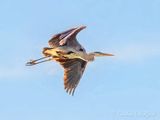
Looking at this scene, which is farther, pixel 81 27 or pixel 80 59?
pixel 80 59

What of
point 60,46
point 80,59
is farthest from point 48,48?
point 80,59

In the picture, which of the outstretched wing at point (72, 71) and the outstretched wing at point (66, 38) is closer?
the outstretched wing at point (66, 38)

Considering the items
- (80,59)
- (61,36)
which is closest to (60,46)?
(61,36)

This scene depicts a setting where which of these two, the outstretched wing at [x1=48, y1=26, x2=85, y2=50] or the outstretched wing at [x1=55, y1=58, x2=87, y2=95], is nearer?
the outstretched wing at [x1=48, y1=26, x2=85, y2=50]

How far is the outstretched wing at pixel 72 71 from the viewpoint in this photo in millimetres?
36509

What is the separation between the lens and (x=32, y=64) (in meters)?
38.4

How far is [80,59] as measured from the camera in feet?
125

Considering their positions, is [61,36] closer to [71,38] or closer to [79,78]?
[71,38]

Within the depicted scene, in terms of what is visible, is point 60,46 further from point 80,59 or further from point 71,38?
point 80,59

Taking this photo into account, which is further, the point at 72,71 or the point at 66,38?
the point at 72,71

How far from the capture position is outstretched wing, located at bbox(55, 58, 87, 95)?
3651cm

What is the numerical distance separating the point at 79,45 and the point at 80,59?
9.55 feet

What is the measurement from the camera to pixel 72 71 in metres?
37.5

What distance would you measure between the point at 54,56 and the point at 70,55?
0.80m
